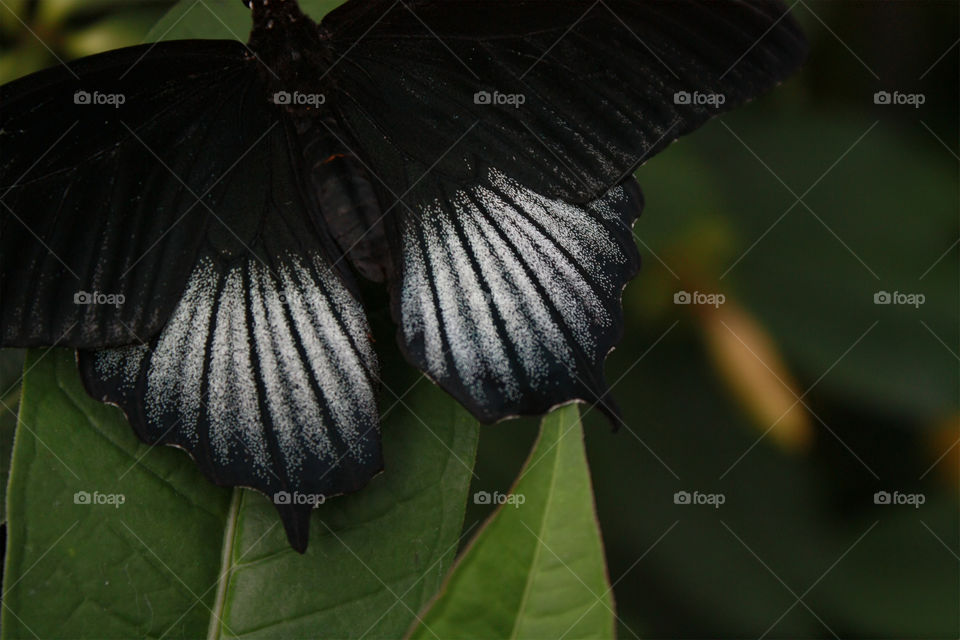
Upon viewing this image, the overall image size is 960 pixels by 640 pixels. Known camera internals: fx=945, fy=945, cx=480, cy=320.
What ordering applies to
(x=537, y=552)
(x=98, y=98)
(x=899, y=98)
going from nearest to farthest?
(x=537, y=552) → (x=98, y=98) → (x=899, y=98)

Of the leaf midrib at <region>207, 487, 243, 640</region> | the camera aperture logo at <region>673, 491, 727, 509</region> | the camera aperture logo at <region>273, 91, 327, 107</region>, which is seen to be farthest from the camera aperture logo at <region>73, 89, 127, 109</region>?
the camera aperture logo at <region>673, 491, 727, 509</region>

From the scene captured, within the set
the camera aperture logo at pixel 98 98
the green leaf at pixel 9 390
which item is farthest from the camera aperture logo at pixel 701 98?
the green leaf at pixel 9 390

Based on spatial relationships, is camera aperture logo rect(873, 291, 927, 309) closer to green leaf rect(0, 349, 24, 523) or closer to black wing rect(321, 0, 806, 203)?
black wing rect(321, 0, 806, 203)

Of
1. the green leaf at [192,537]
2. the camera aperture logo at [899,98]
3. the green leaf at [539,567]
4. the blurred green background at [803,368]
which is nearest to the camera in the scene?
the green leaf at [539,567]

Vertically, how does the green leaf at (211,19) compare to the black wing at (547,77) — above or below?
above

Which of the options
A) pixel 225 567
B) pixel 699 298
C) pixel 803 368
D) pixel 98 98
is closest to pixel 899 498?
pixel 803 368

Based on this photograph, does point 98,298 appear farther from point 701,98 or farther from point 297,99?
point 701,98

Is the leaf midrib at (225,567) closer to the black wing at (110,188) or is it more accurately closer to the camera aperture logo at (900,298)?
the black wing at (110,188)
